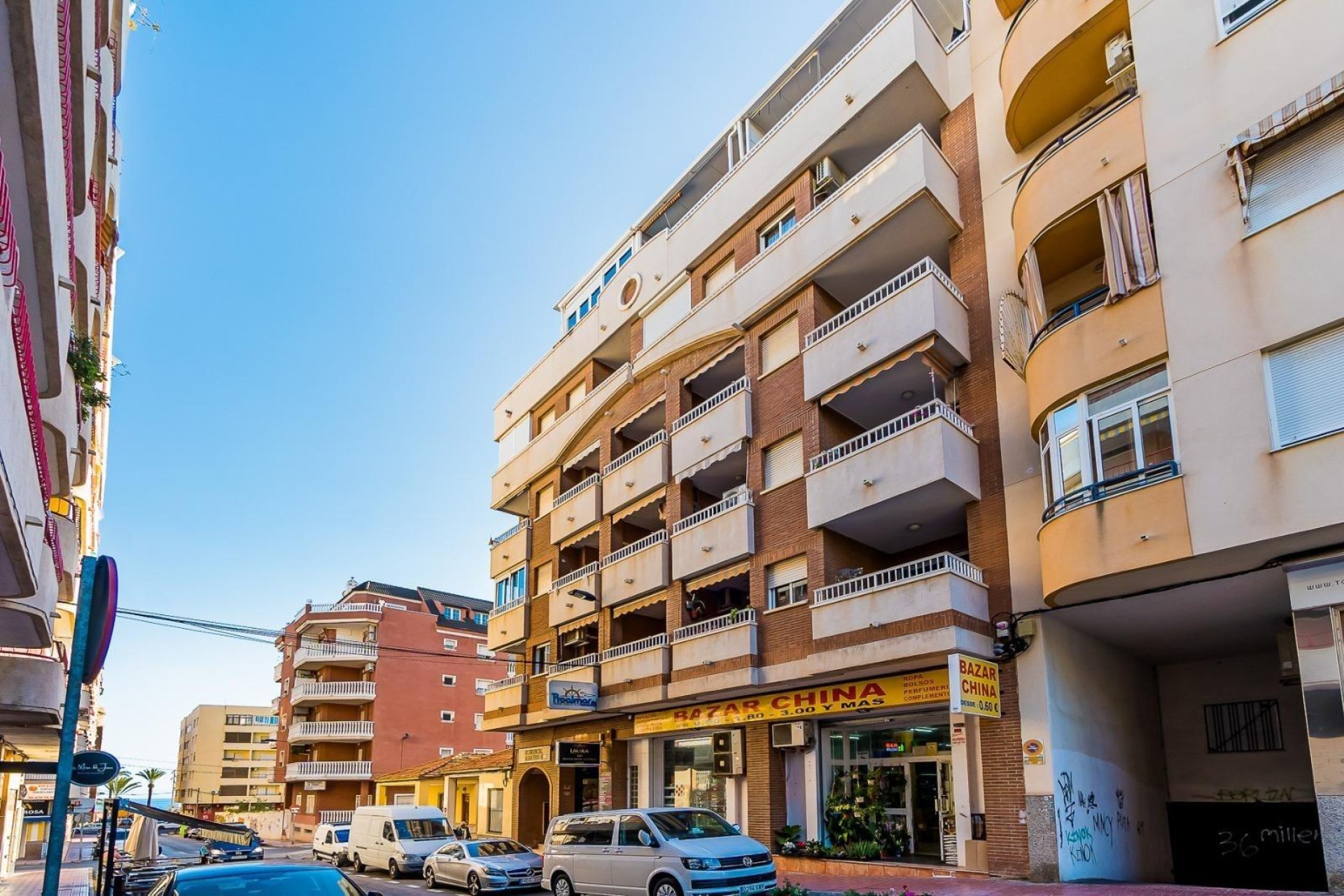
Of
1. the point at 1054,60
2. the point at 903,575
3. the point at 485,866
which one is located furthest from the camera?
the point at 903,575

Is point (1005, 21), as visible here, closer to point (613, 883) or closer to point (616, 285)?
point (616, 285)

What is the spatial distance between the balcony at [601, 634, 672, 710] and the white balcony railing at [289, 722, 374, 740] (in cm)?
3346

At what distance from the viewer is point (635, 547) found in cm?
2761

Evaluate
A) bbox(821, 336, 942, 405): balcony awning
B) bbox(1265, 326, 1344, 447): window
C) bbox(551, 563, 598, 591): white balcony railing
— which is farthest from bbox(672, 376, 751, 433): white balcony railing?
bbox(1265, 326, 1344, 447): window

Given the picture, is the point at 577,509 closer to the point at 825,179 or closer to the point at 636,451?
the point at 636,451

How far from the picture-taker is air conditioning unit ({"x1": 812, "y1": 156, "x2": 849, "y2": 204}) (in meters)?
23.6

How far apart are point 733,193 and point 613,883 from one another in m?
17.3

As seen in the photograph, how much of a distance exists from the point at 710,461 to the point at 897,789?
8.92 metres

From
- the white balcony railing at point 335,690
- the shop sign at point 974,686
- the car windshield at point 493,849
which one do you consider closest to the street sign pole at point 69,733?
the shop sign at point 974,686

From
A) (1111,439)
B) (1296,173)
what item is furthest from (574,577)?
(1296,173)

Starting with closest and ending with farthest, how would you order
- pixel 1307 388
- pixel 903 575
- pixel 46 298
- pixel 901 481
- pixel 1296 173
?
pixel 46 298
pixel 1307 388
pixel 1296 173
pixel 901 481
pixel 903 575

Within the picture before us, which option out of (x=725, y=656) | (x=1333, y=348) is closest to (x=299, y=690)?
(x=725, y=656)

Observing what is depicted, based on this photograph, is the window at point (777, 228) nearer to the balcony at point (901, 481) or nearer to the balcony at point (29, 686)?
the balcony at point (901, 481)

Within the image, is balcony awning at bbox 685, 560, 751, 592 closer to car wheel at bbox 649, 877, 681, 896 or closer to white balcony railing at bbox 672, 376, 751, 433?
white balcony railing at bbox 672, 376, 751, 433
